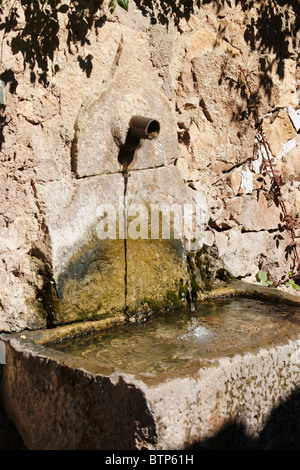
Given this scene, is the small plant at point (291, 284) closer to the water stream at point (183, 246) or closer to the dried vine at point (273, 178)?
the dried vine at point (273, 178)

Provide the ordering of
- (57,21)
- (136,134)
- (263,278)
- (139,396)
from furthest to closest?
(263,278) < (136,134) < (57,21) < (139,396)

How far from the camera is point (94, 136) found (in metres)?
2.17

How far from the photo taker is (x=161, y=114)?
8.14 feet

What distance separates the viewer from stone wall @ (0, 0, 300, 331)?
1997mm

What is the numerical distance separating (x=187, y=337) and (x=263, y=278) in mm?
1259

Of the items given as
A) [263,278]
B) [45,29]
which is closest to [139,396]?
[45,29]

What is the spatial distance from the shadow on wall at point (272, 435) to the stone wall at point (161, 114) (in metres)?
0.91

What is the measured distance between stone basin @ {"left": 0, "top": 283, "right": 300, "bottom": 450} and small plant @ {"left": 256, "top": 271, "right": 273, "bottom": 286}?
1312 millimetres

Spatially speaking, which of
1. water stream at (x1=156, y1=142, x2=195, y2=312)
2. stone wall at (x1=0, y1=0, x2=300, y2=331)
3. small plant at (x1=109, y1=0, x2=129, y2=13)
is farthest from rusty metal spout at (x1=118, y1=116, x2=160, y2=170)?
small plant at (x1=109, y1=0, x2=129, y2=13)

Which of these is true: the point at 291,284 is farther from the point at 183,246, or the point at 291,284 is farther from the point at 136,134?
the point at 136,134

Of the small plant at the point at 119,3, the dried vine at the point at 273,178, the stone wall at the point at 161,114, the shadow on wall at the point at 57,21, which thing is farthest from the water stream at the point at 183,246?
the dried vine at the point at 273,178

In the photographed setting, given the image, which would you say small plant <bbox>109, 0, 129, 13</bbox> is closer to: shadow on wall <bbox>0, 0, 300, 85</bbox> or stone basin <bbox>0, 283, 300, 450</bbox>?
shadow on wall <bbox>0, 0, 300, 85</bbox>
